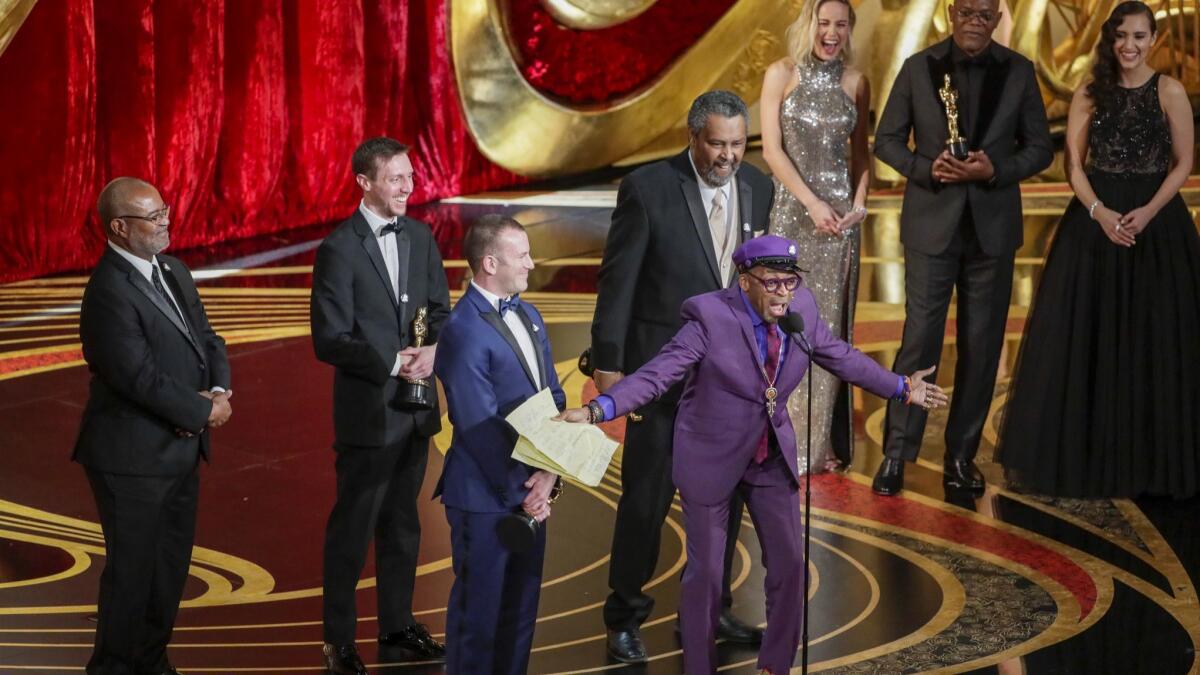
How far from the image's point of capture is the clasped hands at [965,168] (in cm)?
578

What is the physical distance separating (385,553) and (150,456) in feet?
2.37

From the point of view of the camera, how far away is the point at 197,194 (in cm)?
1057

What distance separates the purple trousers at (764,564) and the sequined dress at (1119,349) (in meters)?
2.14

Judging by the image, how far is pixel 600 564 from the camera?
5.33m

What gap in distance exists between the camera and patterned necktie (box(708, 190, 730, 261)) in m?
4.66

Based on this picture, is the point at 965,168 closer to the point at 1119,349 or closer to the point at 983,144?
the point at 983,144

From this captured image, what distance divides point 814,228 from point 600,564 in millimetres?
1543

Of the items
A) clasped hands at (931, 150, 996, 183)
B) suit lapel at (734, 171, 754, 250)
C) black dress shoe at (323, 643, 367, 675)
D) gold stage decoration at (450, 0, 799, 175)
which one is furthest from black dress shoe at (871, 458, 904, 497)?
gold stage decoration at (450, 0, 799, 175)

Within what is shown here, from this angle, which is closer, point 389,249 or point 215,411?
point 215,411

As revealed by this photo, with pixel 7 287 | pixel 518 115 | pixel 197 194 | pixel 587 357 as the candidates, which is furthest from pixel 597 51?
pixel 587 357

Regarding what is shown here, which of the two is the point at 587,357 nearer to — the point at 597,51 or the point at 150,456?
the point at 150,456

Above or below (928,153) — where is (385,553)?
below

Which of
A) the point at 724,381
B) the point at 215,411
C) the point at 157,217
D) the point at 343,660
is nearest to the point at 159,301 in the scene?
the point at 157,217

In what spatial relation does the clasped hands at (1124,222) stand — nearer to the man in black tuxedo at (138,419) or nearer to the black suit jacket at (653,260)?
the black suit jacket at (653,260)
